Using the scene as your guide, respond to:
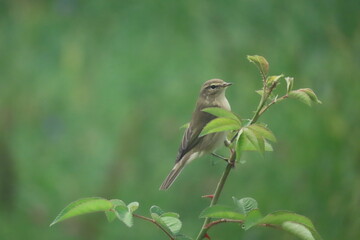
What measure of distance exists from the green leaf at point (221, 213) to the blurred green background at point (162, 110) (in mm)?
3169

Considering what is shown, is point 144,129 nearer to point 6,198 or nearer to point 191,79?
point 191,79

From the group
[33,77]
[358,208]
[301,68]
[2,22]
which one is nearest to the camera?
[358,208]

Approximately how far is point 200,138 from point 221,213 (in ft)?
5.50

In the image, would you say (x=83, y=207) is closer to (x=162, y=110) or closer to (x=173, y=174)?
(x=173, y=174)

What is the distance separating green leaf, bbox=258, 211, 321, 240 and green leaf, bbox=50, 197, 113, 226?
33cm

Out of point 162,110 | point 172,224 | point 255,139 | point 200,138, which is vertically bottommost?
point 162,110

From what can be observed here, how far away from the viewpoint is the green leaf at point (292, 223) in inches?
48.9

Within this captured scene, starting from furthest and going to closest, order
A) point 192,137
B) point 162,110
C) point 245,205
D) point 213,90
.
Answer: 1. point 162,110
2. point 213,90
3. point 192,137
4. point 245,205

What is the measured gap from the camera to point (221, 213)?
4.13 ft

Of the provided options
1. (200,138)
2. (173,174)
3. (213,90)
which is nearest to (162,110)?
(213,90)

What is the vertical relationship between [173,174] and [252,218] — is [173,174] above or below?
below

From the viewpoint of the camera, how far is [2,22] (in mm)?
5633

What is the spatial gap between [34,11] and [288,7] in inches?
90.4

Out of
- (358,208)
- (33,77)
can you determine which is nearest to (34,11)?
(33,77)
